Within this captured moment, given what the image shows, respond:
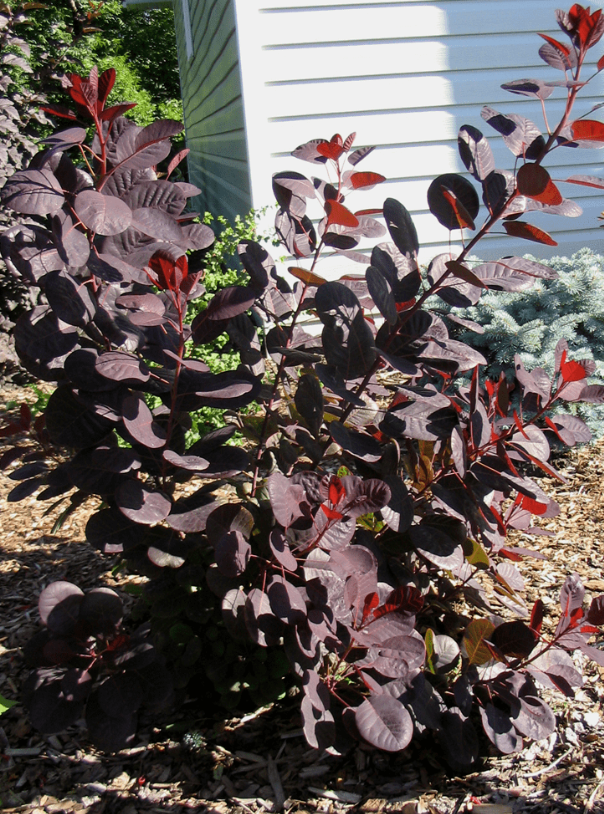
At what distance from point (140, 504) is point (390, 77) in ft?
12.8

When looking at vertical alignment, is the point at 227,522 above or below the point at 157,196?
below

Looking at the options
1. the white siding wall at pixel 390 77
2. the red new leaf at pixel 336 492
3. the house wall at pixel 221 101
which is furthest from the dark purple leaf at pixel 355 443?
the house wall at pixel 221 101

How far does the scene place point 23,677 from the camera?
181 centimetres

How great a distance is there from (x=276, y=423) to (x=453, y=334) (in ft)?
7.17

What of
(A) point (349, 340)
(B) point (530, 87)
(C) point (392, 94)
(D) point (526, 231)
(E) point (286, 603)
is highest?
(C) point (392, 94)

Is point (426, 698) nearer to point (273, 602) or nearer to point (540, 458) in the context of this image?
point (273, 602)

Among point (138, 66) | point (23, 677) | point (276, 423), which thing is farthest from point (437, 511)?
point (138, 66)

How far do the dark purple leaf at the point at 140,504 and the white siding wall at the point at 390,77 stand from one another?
3.31 metres

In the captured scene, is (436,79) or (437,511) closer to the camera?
(437,511)

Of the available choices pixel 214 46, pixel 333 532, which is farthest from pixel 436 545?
pixel 214 46

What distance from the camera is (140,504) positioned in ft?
3.97

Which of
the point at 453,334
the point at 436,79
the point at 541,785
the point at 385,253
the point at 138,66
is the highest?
the point at 138,66

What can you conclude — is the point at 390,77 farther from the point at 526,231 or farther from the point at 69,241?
the point at 69,241

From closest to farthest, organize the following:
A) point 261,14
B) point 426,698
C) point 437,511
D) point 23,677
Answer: point 426,698 → point 437,511 → point 23,677 → point 261,14
